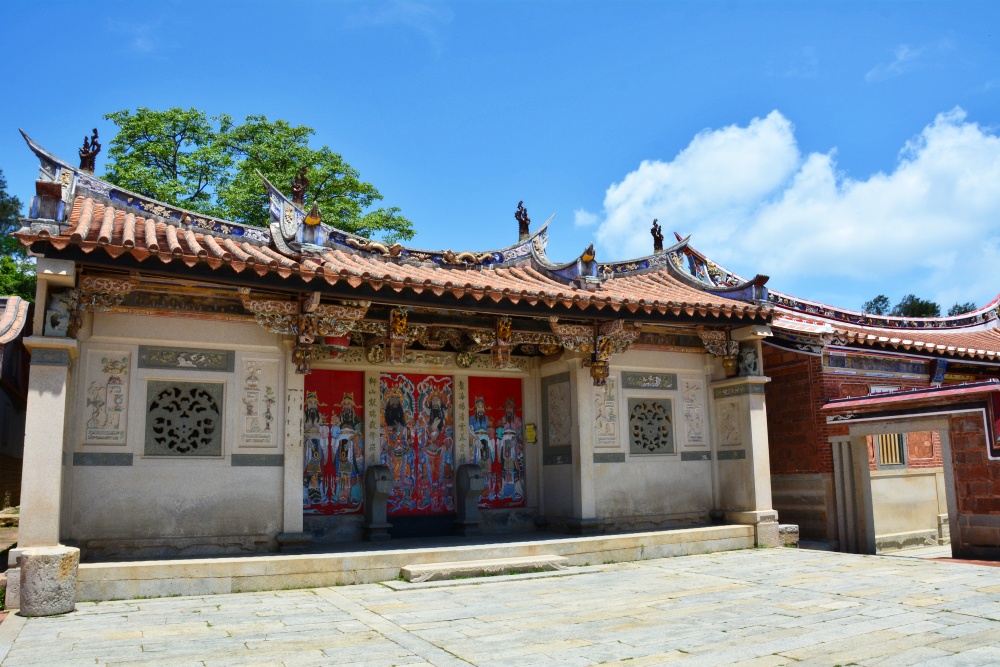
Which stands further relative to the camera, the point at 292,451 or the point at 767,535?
the point at 767,535

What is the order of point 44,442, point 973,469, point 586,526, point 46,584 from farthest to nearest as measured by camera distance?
point 586,526 < point 973,469 < point 44,442 < point 46,584

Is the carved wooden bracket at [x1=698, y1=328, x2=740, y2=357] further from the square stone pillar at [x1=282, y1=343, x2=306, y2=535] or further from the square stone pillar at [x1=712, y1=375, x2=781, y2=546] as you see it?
the square stone pillar at [x1=282, y1=343, x2=306, y2=535]

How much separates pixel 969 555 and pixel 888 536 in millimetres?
2066

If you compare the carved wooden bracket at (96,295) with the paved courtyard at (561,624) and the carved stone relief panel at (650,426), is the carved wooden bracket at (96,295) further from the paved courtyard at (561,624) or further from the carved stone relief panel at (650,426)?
the carved stone relief panel at (650,426)

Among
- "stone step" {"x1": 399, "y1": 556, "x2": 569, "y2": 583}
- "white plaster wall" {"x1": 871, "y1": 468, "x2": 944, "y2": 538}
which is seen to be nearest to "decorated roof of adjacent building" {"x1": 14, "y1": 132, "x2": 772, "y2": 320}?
"stone step" {"x1": 399, "y1": 556, "x2": 569, "y2": 583}

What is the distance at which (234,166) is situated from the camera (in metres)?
23.5

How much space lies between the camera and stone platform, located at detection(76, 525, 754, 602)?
744 cm

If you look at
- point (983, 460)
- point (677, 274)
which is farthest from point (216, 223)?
point (983, 460)

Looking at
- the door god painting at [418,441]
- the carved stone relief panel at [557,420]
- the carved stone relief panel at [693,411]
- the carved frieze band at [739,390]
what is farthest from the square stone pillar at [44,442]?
the carved frieze band at [739,390]

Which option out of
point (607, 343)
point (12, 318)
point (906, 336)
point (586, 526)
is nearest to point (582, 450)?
point (586, 526)

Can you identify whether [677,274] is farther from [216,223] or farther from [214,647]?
[214,647]

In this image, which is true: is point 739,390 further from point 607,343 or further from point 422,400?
point 422,400

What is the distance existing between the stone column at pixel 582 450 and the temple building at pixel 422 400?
0.12ft

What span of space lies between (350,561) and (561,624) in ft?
9.02
